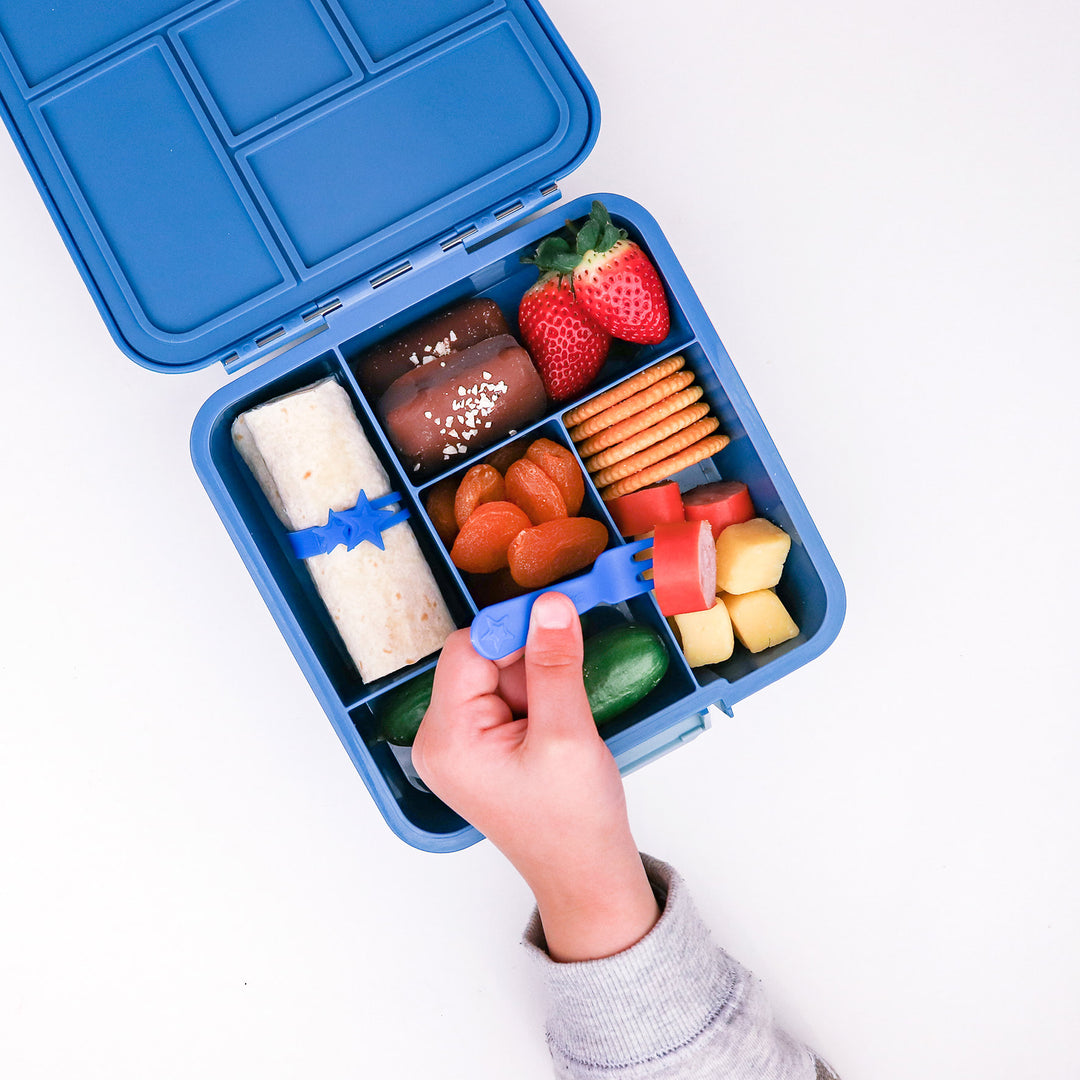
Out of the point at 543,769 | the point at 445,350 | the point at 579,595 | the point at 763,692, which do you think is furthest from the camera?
the point at 763,692

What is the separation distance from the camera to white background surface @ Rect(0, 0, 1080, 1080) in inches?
45.8

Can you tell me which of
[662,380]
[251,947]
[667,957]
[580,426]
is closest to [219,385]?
[580,426]

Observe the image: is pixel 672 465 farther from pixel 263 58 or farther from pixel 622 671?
pixel 263 58

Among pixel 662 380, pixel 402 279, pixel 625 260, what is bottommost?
pixel 662 380

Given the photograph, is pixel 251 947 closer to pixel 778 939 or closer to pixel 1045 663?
pixel 778 939

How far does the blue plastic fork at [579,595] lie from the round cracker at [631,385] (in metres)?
0.20

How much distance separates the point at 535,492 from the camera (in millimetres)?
984

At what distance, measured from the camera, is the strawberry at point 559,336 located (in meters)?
1.01

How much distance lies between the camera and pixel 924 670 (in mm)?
1217

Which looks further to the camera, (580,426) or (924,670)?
(924,670)

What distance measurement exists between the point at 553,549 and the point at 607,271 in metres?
0.35

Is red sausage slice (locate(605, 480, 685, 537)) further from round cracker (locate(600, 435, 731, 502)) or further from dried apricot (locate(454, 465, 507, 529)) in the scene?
dried apricot (locate(454, 465, 507, 529))

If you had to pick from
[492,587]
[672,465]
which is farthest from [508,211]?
[492,587]

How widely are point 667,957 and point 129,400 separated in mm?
1073
